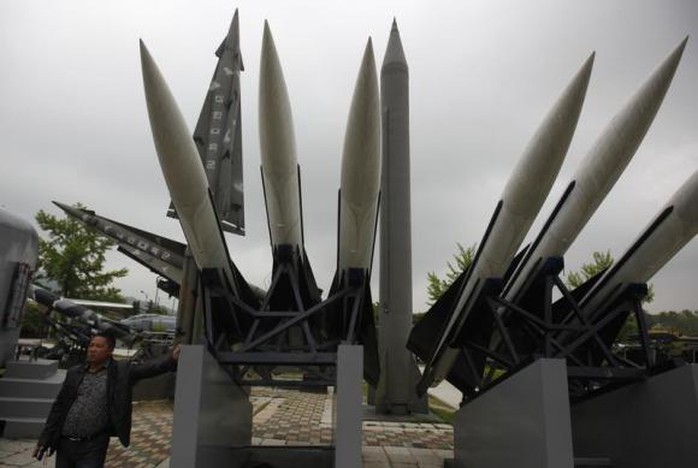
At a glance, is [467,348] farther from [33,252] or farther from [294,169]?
[33,252]

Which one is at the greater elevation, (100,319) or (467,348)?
(100,319)

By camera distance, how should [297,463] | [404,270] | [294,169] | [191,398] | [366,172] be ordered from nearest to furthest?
[191,398]
[366,172]
[294,169]
[297,463]
[404,270]

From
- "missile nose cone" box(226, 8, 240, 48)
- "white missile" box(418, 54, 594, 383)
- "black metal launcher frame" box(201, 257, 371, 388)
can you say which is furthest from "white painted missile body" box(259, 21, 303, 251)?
"missile nose cone" box(226, 8, 240, 48)

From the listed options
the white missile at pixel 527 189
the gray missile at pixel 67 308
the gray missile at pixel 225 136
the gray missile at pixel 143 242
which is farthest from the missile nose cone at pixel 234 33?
the white missile at pixel 527 189

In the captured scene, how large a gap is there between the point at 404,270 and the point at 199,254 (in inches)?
196

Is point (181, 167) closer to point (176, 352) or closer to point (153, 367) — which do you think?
point (176, 352)

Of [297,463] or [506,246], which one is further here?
[297,463]

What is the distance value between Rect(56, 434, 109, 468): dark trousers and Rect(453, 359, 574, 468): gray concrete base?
293cm

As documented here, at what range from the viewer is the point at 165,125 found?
3986 millimetres

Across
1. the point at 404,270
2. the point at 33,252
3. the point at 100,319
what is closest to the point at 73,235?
the point at 100,319

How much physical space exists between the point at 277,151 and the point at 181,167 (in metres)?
0.83

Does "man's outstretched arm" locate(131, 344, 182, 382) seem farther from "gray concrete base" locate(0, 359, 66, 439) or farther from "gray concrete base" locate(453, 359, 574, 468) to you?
"gray concrete base" locate(0, 359, 66, 439)

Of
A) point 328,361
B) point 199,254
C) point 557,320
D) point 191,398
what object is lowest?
point 191,398

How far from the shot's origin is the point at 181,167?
4137 millimetres
